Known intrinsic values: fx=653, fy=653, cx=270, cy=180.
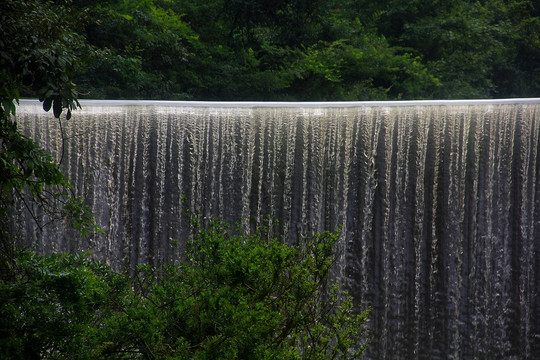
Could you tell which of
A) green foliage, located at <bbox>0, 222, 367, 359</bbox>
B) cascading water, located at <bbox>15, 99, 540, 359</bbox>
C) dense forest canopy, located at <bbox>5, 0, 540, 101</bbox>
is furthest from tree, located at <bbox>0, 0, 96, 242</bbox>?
dense forest canopy, located at <bbox>5, 0, 540, 101</bbox>

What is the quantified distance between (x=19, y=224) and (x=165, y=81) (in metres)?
4.82

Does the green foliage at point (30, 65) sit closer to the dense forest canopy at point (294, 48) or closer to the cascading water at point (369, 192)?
the cascading water at point (369, 192)

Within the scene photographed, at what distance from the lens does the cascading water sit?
287 inches

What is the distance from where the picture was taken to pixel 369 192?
750 centimetres

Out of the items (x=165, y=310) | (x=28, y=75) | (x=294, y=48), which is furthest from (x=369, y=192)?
(x=294, y=48)

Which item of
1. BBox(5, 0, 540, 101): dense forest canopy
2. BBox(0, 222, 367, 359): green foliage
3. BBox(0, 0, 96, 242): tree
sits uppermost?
BBox(5, 0, 540, 101): dense forest canopy

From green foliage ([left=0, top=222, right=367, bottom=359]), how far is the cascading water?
2.99 m

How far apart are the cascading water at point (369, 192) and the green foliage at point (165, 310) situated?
9.81 feet

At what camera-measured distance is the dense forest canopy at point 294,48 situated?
1095 cm

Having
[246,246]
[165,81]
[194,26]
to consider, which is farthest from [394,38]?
[246,246]

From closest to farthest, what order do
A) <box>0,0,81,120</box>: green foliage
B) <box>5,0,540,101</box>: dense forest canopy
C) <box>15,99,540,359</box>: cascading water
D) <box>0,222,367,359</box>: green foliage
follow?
<box>0,222,367,359</box>: green foliage < <box>0,0,81,120</box>: green foliage < <box>15,99,540,359</box>: cascading water < <box>5,0,540,101</box>: dense forest canopy

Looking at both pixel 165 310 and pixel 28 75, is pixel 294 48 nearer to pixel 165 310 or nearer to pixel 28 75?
pixel 28 75

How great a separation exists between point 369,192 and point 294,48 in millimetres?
5530

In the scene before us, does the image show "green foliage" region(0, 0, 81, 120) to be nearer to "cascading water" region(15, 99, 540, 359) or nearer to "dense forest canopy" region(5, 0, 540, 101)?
"cascading water" region(15, 99, 540, 359)
